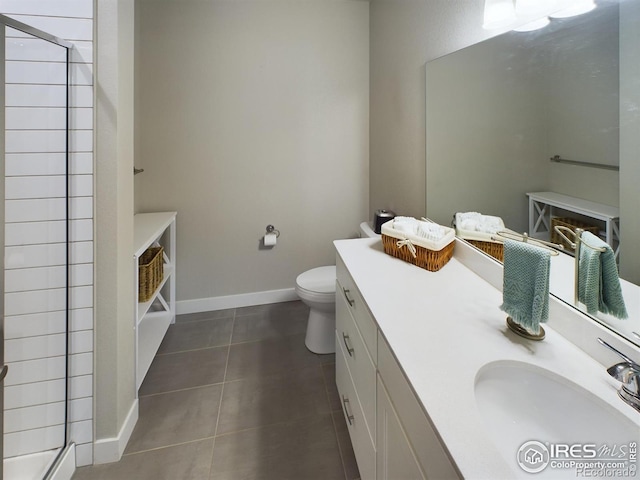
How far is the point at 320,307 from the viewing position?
206 cm

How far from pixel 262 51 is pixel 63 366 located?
2.41 m

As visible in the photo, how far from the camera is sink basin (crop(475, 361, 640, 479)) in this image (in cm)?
64

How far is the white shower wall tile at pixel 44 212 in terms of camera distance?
1163 mm

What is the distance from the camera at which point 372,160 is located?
9.07 feet

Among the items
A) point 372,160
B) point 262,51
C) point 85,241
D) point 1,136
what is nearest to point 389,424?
point 85,241

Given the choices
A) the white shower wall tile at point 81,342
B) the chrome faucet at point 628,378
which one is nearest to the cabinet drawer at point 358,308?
the chrome faucet at point 628,378

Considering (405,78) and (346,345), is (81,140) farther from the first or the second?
(405,78)

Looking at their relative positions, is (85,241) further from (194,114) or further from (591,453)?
(591,453)

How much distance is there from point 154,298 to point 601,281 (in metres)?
2.02

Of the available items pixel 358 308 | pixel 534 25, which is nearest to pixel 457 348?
pixel 358 308

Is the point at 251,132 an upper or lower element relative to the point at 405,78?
lower

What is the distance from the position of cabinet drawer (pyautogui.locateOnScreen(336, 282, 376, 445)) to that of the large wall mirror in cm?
62

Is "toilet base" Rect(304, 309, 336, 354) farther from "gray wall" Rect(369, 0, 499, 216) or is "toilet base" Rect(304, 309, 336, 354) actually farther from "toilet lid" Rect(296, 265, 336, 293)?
"gray wall" Rect(369, 0, 499, 216)
